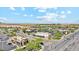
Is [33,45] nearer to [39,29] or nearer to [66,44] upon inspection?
[39,29]

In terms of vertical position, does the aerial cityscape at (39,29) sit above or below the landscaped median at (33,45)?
above

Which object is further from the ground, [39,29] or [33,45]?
[39,29]

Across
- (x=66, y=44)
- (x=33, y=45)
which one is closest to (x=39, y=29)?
(x=33, y=45)

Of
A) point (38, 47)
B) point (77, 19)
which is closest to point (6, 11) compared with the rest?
point (38, 47)

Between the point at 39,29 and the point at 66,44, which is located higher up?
the point at 39,29
